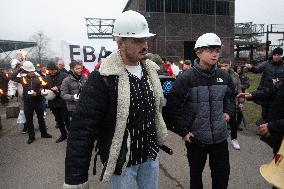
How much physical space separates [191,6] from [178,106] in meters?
30.6

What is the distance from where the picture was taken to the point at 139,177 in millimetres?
2605

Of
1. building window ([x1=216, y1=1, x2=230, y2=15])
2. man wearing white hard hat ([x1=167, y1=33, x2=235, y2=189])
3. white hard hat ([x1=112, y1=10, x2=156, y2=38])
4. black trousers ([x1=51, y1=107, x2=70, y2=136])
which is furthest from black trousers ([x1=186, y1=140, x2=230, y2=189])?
building window ([x1=216, y1=1, x2=230, y2=15])

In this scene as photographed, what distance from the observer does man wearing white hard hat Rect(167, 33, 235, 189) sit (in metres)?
3.35

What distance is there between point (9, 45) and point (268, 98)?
120ft

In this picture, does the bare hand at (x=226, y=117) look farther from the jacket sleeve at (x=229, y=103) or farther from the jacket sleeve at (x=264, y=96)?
the jacket sleeve at (x=264, y=96)

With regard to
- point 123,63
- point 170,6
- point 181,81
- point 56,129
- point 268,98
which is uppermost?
point 170,6

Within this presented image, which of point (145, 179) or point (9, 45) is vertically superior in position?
point (9, 45)

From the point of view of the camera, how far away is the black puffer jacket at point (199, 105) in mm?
3328

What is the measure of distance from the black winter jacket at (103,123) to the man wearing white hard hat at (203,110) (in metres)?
1.10

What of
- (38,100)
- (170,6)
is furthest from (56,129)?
(170,6)

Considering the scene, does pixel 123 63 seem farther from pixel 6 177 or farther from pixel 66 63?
pixel 66 63

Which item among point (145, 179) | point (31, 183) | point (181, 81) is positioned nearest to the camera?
point (145, 179)

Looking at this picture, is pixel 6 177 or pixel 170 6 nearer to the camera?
pixel 6 177

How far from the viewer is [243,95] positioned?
416 cm
